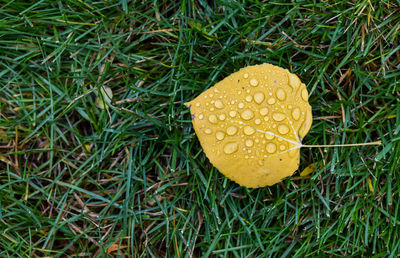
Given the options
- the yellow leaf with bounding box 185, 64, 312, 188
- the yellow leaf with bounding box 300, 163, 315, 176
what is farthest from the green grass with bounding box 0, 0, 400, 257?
the yellow leaf with bounding box 185, 64, 312, 188

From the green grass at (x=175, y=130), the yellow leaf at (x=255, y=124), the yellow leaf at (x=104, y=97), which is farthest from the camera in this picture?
the yellow leaf at (x=104, y=97)

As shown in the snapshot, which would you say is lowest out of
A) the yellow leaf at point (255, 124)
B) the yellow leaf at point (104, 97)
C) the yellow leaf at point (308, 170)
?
the yellow leaf at point (308, 170)

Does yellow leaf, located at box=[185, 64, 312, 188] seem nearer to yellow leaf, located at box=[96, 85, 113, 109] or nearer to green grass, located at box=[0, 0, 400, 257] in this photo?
green grass, located at box=[0, 0, 400, 257]

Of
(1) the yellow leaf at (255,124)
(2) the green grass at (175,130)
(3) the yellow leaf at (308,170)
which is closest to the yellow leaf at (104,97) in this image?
(2) the green grass at (175,130)

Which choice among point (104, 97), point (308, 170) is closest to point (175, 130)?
point (104, 97)

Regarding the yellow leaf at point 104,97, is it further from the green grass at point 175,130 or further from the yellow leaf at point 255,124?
the yellow leaf at point 255,124

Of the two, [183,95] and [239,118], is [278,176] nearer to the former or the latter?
[239,118]

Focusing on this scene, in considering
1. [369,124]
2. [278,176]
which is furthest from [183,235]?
[369,124]
